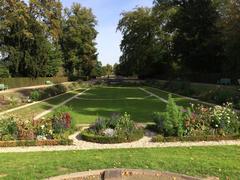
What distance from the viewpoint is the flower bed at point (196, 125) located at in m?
11.4

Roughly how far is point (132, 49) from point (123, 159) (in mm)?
64278

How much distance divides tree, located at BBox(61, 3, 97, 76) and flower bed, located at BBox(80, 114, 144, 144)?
207 feet

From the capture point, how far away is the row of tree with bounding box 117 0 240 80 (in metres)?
37.8

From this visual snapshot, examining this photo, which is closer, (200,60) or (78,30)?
(200,60)

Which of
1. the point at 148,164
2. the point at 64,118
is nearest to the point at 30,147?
the point at 64,118

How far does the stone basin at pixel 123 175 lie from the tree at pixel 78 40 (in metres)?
68.0

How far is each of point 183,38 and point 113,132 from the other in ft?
123

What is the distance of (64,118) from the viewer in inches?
492

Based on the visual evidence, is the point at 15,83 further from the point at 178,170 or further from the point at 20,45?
the point at 178,170

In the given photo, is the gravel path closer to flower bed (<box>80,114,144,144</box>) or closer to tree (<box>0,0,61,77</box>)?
flower bed (<box>80,114,144,144</box>)

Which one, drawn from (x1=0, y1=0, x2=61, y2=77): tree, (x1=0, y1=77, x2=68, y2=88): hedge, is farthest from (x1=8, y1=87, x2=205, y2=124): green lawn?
(x1=0, y1=0, x2=61, y2=77): tree

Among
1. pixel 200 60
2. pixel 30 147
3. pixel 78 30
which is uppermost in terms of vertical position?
pixel 78 30

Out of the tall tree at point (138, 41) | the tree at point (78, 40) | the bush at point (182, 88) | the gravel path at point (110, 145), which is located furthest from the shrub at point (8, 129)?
the tree at point (78, 40)

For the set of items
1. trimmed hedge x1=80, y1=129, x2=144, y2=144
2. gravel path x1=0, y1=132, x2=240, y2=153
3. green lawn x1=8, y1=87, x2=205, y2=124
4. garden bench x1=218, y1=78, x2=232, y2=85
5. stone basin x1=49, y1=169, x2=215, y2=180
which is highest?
garden bench x1=218, y1=78, x2=232, y2=85
